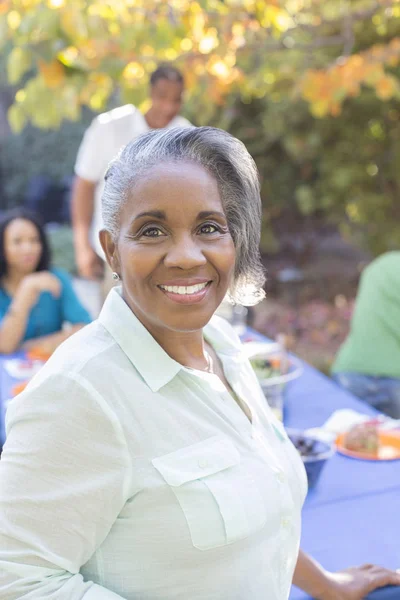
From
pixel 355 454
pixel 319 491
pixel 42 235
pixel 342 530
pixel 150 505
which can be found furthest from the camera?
pixel 42 235

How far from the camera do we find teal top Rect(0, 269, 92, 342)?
3654 millimetres

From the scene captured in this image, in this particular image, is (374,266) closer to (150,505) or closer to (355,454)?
(355,454)

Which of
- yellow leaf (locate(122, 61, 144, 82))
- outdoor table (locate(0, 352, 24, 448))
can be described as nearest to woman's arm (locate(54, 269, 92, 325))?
outdoor table (locate(0, 352, 24, 448))

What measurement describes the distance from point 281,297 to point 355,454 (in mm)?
5451

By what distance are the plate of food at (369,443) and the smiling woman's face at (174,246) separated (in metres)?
1.13

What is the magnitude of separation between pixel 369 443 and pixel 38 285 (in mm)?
2037

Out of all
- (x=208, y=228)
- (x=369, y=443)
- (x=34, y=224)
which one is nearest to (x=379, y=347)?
(x=369, y=443)

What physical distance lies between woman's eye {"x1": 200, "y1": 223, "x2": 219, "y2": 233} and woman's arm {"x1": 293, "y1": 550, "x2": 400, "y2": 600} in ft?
2.34

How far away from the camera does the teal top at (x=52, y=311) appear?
144 inches

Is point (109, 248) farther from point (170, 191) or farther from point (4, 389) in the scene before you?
point (4, 389)

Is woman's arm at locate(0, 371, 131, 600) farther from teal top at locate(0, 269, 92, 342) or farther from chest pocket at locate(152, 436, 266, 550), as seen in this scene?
teal top at locate(0, 269, 92, 342)

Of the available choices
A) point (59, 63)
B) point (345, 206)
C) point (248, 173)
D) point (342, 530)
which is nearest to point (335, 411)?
point (342, 530)

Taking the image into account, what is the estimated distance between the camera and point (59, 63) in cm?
405

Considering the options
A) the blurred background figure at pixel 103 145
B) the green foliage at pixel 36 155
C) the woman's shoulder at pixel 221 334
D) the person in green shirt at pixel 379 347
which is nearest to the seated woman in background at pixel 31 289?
the blurred background figure at pixel 103 145
